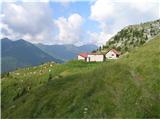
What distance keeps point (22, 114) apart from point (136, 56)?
3321 cm

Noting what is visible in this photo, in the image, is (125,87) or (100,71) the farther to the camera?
(100,71)

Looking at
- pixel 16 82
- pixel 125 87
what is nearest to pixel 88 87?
pixel 125 87

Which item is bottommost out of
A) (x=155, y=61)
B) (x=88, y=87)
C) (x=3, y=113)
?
(x=3, y=113)

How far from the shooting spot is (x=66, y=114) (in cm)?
6856

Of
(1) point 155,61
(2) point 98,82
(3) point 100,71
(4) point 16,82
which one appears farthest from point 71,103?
(4) point 16,82

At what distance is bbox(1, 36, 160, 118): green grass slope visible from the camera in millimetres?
67562

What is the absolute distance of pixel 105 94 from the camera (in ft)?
242

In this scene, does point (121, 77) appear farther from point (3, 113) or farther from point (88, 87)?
point (3, 113)

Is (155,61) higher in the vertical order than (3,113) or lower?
higher

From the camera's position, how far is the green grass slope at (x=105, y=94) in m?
67.6

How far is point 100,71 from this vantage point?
87562 millimetres

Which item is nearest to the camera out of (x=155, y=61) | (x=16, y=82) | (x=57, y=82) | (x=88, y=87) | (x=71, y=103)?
(x=71, y=103)

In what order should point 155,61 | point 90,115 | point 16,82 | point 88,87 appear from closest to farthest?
point 90,115 → point 88,87 → point 155,61 → point 16,82

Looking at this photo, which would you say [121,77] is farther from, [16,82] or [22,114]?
[16,82]
